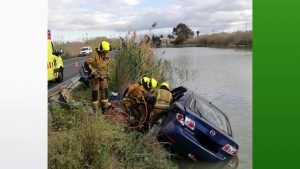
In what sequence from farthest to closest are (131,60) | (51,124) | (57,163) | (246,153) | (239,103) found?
(239,103) → (131,60) → (246,153) → (51,124) → (57,163)

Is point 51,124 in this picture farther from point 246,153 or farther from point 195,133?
point 246,153

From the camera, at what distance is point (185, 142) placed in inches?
309

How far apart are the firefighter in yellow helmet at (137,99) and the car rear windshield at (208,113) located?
963 mm

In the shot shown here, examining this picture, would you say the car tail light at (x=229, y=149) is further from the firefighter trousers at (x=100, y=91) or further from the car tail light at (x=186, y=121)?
the firefighter trousers at (x=100, y=91)

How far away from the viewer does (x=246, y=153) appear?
999cm

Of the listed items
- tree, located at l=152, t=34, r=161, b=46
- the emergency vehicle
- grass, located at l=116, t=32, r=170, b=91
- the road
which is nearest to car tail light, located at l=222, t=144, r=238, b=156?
grass, located at l=116, t=32, r=170, b=91

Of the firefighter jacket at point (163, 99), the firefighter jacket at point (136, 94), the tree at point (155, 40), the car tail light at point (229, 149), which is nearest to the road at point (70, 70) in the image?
the tree at point (155, 40)

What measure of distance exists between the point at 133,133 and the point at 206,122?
1.27 meters

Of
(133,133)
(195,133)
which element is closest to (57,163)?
(133,133)

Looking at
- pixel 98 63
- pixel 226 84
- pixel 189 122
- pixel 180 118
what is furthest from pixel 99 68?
pixel 226 84

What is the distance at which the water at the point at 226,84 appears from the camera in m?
10.6
